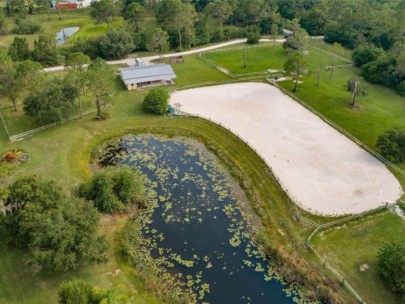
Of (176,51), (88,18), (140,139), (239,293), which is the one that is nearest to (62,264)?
(239,293)

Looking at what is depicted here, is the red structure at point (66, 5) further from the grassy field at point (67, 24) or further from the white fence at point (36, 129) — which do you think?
the white fence at point (36, 129)

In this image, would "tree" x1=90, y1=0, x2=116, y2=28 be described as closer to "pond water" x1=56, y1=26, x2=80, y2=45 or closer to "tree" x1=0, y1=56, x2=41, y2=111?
"pond water" x1=56, y1=26, x2=80, y2=45

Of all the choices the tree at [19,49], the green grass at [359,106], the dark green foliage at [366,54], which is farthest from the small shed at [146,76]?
the dark green foliage at [366,54]

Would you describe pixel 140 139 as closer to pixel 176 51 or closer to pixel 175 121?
pixel 175 121

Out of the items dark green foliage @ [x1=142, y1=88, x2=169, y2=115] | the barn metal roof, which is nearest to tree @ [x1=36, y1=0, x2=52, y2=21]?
the barn metal roof

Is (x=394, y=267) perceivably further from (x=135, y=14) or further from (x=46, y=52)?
(x=135, y=14)
